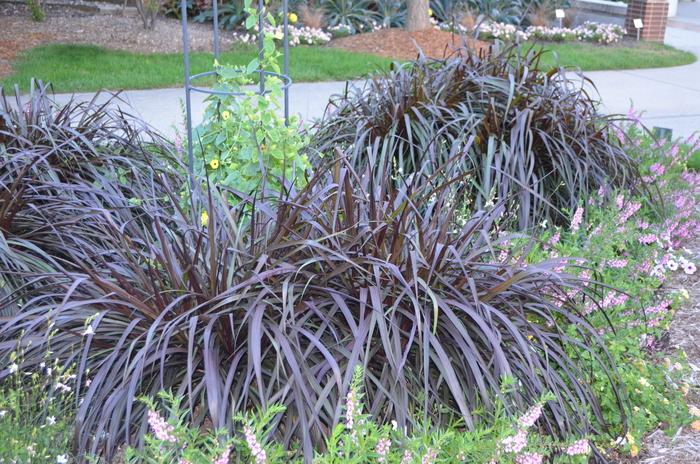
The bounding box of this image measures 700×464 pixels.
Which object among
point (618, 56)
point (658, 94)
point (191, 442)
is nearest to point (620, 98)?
point (658, 94)

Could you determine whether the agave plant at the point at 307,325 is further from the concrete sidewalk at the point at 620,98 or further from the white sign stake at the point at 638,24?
the white sign stake at the point at 638,24

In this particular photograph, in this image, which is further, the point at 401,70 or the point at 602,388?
the point at 401,70

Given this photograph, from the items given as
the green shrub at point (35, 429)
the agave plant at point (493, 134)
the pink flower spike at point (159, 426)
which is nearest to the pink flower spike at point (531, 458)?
the pink flower spike at point (159, 426)

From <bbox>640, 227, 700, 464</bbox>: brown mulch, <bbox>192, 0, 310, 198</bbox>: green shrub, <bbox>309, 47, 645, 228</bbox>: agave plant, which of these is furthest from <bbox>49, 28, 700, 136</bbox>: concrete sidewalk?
<bbox>192, 0, 310, 198</bbox>: green shrub

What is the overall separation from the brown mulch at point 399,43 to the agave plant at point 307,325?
9664mm

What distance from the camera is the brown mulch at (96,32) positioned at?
12.7m

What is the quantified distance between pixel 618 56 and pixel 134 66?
25.3ft

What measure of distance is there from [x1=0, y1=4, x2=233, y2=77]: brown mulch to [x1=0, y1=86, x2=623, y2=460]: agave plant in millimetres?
9540

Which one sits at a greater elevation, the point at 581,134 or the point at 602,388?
the point at 581,134

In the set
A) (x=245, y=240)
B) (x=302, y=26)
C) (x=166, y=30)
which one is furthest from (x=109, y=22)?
(x=245, y=240)

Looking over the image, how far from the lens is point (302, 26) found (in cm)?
1473

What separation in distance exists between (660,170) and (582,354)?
102 inches

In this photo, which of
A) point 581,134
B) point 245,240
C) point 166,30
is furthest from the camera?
point 166,30

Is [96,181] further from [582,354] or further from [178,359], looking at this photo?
[582,354]
